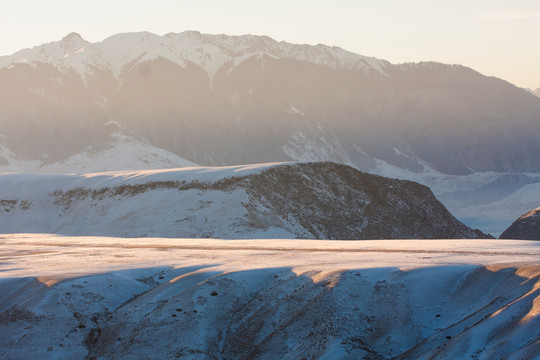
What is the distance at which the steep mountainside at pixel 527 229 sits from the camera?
57719mm

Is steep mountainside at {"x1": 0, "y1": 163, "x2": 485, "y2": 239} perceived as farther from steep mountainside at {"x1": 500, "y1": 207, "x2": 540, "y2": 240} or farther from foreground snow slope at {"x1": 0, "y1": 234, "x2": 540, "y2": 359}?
foreground snow slope at {"x1": 0, "y1": 234, "x2": 540, "y2": 359}

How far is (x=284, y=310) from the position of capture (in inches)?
741

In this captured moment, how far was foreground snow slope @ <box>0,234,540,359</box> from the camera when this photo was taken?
54.1ft

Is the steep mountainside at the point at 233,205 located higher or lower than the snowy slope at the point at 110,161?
higher

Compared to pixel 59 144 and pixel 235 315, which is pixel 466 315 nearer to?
pixel 235 315

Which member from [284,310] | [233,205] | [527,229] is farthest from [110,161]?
[284,310]

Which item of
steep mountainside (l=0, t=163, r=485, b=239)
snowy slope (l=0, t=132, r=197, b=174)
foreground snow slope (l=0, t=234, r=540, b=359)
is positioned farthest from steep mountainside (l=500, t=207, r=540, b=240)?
snowy slope (l=0, t=132, r=197, b=174)

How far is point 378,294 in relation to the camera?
19.0m

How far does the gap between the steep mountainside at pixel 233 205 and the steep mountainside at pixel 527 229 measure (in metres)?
5.61

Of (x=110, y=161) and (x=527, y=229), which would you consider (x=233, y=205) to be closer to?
(x=527, y=229)

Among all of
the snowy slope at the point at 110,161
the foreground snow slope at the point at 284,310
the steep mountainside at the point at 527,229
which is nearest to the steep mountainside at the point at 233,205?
the steep mountainside at the point at 527,229

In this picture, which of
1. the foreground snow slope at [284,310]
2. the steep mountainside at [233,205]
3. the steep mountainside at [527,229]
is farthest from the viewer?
the steep mountainside at [527,229]

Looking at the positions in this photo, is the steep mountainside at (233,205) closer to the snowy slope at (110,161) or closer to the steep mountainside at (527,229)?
the steep mountainside at (527,229)

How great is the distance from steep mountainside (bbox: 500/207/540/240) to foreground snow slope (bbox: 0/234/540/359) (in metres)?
36.4
